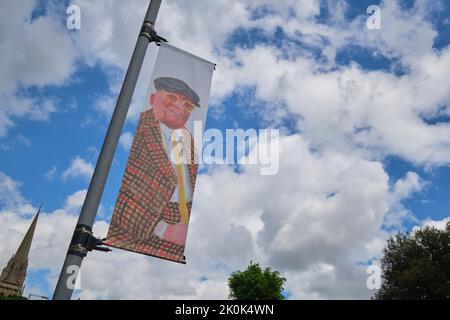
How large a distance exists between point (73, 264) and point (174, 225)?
191cm

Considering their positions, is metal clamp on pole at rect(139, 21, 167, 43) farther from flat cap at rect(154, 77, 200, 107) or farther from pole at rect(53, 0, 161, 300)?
flat cap at rect(154, 77, 200, 107)

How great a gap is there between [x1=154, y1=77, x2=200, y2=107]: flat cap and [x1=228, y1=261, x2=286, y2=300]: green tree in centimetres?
5002

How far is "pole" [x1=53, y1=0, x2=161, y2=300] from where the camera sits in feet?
14.6

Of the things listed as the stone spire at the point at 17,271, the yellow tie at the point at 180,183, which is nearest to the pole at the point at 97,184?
the yellow tie at the point at 180,183

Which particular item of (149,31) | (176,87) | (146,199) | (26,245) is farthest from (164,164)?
(26,245)

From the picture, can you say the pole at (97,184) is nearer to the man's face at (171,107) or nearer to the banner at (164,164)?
the banner at (164,164)

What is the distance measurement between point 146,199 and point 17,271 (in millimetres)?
118407

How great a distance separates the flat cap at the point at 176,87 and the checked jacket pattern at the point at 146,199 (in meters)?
0.59

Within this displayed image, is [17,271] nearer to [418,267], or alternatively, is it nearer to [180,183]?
[418,267]

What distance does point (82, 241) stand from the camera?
4.75 m

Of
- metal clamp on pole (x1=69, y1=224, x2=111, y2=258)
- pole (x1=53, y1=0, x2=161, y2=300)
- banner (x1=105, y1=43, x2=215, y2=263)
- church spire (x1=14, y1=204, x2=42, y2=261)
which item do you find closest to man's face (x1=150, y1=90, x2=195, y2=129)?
banner (x1=105, y1=43, x2=215, y2=263)

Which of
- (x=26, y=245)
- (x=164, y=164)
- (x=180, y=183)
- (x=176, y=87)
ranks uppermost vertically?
(x=26, y=245)

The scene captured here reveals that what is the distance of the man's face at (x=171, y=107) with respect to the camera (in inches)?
259

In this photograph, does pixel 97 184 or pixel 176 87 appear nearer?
pixel 97 184
